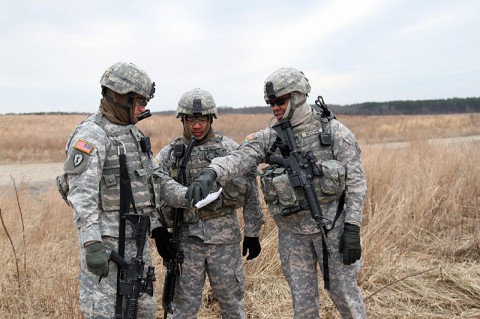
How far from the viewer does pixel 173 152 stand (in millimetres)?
3455

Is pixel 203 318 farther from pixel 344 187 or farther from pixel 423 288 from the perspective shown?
pixel 423 288

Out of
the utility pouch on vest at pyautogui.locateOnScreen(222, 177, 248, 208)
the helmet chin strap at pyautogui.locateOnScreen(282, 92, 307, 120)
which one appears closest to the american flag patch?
the utility pouch on vest at pyautogui.locateOnScreen(222, 177, 248, 208)

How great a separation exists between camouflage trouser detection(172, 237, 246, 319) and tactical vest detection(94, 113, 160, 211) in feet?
2.10

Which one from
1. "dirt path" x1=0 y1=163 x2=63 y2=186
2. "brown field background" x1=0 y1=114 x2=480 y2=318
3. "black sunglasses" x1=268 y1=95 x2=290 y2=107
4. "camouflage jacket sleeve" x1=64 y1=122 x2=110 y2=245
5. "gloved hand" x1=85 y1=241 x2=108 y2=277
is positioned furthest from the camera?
"dirt path" x1=0 y1=163 x2=63 y2=186

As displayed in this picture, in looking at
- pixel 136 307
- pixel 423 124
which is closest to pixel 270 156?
pixel 136 307

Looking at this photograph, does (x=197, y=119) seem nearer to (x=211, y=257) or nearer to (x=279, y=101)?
(x=279, y=101)

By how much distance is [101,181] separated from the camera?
8.79ft

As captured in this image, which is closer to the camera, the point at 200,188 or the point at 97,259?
the point at 97,259

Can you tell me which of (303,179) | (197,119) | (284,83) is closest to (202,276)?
(303,179)

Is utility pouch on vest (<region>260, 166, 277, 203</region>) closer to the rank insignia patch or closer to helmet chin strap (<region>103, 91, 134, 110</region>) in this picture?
helmet chin strap (<region>103, 91, 134, 110</region>)

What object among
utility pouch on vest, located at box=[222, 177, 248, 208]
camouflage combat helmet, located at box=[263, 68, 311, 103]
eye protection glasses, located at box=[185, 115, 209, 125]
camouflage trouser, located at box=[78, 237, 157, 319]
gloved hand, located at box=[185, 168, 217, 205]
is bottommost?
camouflage trouser, located at box=[78, 237, 157, 319]

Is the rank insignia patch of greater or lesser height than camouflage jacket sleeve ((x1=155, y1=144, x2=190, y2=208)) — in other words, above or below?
above

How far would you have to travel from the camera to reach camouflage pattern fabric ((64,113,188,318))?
2.51 metres

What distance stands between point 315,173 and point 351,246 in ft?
1.74
